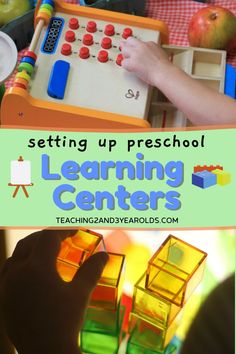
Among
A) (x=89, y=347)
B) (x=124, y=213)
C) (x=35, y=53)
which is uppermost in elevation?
(x=35, y=53)

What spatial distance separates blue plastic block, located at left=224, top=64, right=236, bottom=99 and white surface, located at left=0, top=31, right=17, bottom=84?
10.7 inches

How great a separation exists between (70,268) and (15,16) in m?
0.45

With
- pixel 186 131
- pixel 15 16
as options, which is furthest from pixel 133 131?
pixel 15 16

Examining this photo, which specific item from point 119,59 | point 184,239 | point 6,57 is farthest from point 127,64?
point 184,239

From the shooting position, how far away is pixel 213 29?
2.43ft

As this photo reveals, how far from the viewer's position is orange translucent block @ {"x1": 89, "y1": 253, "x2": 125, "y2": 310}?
467 mm

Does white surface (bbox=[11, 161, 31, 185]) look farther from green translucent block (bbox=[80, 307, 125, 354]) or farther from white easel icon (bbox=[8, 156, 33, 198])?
green translucent block (bbox=[80, 307, 125, 354])

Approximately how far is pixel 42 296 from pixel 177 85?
0.96 feet

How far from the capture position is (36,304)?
44 cm

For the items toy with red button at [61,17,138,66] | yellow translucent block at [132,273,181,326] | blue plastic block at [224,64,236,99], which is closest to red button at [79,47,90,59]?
toy with red button at [61,17,138,66]

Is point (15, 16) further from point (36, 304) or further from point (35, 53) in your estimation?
point (36, 304)

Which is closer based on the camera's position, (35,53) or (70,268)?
(70,268)

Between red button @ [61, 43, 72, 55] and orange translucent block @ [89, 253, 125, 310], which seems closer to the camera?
orange translucent block @ [89, 253, 125, 310]

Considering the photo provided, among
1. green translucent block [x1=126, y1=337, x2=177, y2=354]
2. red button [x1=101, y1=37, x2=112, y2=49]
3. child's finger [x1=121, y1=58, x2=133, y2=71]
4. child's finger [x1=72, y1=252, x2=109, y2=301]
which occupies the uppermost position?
red button [x1=101, y1=37, x2=112, y2=49]
